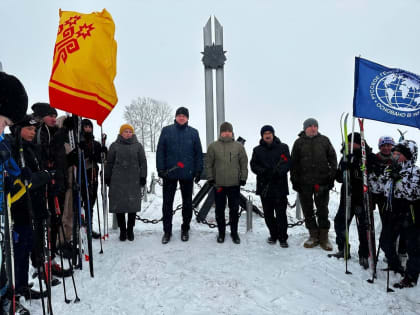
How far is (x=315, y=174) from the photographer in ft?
14.7

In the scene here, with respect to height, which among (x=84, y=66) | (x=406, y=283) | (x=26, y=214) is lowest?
(x=406, y=283)

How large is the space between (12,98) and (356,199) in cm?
420

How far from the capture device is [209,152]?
477 centimetres

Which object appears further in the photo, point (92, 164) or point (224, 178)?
point (92, 164)

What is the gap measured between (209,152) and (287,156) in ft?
Result: 4.31

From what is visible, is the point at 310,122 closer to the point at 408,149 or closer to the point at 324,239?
the point at 408,149

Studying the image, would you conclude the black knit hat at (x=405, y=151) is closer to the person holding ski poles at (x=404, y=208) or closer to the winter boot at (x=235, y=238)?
the person holding ski poles at (x=404, y=208)

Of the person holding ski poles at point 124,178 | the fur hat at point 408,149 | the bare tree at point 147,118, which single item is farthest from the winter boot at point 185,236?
the bare tree at point 147,118

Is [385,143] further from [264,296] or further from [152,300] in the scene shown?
[152,300]

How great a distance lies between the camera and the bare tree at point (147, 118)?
39.9 metres

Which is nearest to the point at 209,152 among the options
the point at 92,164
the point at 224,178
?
the point at 224,178

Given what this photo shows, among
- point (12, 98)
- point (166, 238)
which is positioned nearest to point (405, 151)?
point (166, 238)

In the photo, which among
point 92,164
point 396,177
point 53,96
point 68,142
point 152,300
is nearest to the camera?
point 152,300

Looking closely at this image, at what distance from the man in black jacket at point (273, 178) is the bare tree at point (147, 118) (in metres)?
36.4
